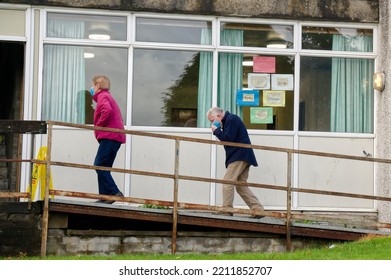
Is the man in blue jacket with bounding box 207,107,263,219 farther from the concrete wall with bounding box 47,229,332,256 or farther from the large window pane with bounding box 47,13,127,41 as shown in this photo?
the large window pane with bounding box 47,13,127,41

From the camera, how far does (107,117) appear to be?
41.0ft

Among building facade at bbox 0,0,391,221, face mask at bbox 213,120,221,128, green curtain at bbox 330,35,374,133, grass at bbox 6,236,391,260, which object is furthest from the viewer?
green curtain at bbox 330,35,374,133

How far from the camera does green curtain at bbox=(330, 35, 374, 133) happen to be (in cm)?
1459

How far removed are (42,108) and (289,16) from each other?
3.96 metres

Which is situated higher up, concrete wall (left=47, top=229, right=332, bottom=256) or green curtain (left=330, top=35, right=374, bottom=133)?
green curtain (left=330, top=35, right=374, bottom=133)

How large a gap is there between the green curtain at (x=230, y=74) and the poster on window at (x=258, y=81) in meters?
0.15

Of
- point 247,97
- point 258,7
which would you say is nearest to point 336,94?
point 247,97

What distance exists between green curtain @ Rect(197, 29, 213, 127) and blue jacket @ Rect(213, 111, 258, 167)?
4.29 feet

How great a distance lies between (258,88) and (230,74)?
47cm

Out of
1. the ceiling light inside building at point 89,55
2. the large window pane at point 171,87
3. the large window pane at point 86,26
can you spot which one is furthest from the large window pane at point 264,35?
the ceiling light inside building at point 89,55

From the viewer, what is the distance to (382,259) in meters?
10.4

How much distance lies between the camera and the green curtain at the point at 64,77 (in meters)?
13.7

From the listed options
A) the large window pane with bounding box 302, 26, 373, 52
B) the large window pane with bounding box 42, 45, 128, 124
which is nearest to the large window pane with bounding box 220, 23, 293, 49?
the large window pane with bounding box 302, 26, 373, 52

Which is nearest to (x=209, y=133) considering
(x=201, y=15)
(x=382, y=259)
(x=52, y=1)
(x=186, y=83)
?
(x=186, y=83)
